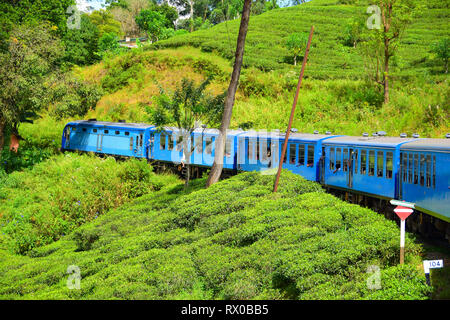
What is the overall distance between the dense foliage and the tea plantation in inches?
21.7

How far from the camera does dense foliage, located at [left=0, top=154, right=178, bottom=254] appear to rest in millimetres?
21859

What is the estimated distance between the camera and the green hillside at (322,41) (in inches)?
1836

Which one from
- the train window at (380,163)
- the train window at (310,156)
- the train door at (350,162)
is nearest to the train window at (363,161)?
the train door at (350,162)

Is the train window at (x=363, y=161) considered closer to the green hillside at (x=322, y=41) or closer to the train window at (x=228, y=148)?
the train window at (x=228, y=148)

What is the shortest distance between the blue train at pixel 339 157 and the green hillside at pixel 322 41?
2034 centimetres

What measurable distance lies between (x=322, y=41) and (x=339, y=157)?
1656 inches

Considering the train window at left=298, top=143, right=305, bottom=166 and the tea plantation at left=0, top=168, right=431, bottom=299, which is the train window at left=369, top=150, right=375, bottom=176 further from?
the train window at left=298, top=143, right=305, bottom=166

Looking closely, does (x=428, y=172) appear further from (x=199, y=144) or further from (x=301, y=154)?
(x=199, y=144)

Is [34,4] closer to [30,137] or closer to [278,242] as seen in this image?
[30,137]

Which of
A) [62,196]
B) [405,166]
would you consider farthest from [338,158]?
[62,196]

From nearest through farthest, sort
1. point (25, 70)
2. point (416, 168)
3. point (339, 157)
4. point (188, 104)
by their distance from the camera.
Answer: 1. point (416, 168)
2. point (339, 157)
3. point (188, 104)
4. point (25, 70)

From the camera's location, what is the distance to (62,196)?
23703 mm
